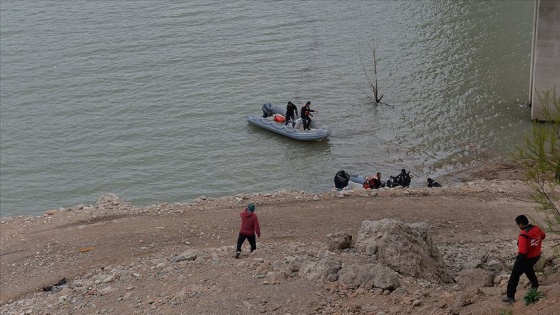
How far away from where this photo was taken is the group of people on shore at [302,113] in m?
31.1

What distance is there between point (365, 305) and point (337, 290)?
33.0 inches

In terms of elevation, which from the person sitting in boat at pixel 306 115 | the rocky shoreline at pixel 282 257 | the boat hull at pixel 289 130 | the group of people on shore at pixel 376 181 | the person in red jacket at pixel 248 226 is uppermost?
the person sitting in boat at pixel 306 115

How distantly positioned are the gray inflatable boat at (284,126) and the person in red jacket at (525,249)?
18.3 meters

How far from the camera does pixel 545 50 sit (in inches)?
1187

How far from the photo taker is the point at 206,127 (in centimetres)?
3238

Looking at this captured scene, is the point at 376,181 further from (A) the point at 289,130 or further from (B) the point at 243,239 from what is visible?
(B) the point at 243,239

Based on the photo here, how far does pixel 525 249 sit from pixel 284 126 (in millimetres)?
19560

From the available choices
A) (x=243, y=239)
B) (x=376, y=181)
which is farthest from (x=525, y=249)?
(x=376, y=181)

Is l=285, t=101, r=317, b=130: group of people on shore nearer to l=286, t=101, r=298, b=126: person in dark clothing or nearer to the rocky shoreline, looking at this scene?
l=286, t=101, r=298, b=126: person in dark clothing

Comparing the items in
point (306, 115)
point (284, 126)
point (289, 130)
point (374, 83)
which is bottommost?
point (289, 130)

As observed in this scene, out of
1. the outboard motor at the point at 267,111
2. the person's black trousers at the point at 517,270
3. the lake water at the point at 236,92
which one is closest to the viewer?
the person's black trousers at the point at 517,270

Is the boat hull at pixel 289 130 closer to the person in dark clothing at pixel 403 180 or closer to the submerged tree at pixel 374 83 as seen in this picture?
the submerged tree at pixel 374 83

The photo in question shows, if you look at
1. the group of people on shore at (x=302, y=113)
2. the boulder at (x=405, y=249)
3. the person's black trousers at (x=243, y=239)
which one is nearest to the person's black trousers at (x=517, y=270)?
the boulder at (x=405, y=249)

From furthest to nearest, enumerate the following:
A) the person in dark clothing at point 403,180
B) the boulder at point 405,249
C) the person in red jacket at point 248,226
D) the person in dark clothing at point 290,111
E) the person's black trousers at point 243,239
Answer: the person in dark clothing at point 290,111 < the person in dark clothing at point 403,180 < the person's black trousers at point 243,239 < the person in red jacket at point 248,226 < the boulder at point 405,249
